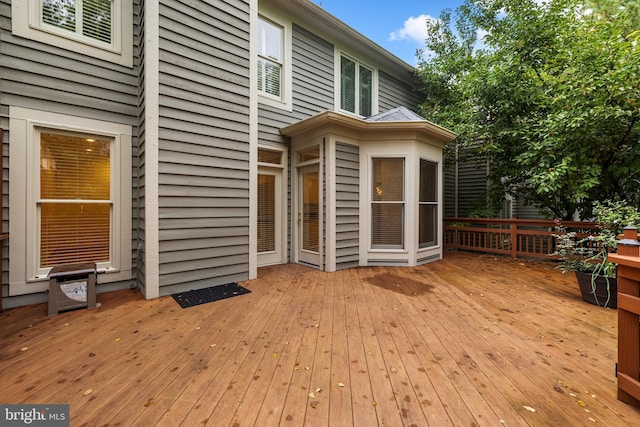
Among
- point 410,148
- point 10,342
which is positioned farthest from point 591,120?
point 10,342

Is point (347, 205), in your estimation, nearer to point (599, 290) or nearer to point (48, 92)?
point (599, 290)

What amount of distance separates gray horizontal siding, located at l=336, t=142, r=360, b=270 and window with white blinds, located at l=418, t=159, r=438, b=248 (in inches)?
52.0

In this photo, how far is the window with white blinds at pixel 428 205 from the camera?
5.36 m

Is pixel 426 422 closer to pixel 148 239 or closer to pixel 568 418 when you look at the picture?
pixel 568 418

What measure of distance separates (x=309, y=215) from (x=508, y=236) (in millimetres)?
4630

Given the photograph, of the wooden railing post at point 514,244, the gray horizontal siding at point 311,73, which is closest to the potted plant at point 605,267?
the wooden railing post at point 514,244

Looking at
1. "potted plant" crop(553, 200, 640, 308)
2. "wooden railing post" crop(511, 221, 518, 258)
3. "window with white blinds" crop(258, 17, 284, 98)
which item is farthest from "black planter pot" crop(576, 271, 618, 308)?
"window with white blinds" crop(258, 17, 284, 98)

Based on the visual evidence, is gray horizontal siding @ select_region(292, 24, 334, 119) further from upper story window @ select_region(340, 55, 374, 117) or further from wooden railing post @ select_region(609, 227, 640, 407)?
wooden railing post @ select_region(609, 227, 640, 407)

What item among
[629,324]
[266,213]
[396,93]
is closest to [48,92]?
[266,213]

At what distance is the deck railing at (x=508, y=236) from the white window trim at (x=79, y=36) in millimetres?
7360

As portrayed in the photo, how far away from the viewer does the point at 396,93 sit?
7820 millimetres

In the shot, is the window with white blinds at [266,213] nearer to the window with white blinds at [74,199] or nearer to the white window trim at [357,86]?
the window with white blinds at [74,199]

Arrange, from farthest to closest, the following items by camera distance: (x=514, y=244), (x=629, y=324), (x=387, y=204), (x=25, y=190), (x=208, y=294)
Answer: (x=514, y=244) → (x=387, y=204) → (x=208, y=294) → (x=25, y=190) → (x=629, y=324)

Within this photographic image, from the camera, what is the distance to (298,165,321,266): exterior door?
5.07m
